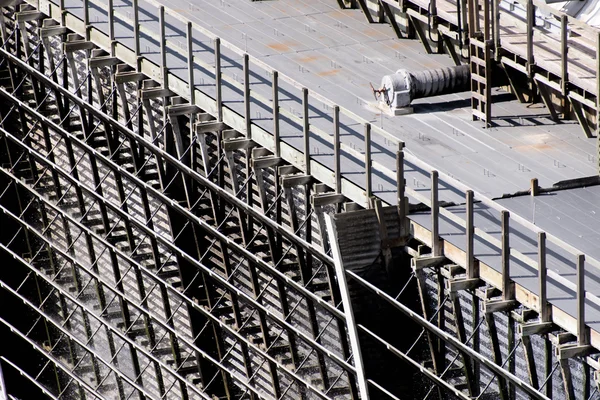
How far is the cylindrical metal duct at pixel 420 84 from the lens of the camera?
90.0 ft

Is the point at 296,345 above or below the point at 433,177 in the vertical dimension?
below

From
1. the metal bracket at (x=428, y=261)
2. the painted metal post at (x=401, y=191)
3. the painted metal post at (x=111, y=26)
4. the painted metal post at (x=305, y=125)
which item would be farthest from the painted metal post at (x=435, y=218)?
the painted metal post at (x=111, y=26)

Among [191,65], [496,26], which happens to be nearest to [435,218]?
[496,26]

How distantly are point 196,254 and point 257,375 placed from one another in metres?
2.24

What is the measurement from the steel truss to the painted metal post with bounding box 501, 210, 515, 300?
0.30 metres

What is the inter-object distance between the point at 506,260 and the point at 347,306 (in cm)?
283

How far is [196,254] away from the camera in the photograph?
29.7 meters

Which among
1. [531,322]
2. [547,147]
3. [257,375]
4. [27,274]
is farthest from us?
[27,274]

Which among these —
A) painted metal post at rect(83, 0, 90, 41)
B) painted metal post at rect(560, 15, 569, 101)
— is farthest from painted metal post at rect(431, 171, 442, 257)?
painted metal post at rect(83, 0, 90, 41)

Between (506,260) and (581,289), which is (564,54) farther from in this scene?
(581,289)

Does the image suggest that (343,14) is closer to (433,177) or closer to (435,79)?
(435,79)

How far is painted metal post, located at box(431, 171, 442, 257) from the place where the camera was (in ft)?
76.6

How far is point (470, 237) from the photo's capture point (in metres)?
23.0

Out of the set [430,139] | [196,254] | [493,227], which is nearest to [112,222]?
[196,254]
